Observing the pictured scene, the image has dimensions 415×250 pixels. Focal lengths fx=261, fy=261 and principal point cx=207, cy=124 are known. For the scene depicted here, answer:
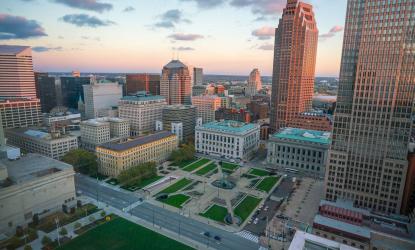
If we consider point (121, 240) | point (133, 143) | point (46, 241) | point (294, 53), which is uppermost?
point (294, 53)

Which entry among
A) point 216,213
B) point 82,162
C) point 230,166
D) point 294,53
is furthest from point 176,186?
point 294,53

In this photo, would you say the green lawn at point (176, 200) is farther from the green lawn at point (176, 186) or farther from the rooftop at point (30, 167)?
the rooftop at point (30, 167)

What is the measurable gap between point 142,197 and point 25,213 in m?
40.2

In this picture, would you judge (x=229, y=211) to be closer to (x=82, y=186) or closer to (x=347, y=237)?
(x=347, y=237)

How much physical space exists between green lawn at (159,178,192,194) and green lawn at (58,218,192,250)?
2744cm

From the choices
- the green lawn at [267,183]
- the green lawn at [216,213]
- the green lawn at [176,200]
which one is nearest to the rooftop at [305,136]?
the green lawn at [267,183]

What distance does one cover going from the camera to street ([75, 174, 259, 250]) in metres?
82.1

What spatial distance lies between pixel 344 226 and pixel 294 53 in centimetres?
14316

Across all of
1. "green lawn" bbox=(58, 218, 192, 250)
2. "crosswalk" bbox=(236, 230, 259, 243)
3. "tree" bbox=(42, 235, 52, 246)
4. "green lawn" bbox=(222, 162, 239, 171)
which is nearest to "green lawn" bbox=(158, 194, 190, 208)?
"green lawn" bbox=(58, 218, 192, 250)

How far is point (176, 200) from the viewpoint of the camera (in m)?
108

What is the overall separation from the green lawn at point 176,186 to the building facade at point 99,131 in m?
71.2

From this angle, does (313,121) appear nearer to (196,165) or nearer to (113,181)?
(196,165)

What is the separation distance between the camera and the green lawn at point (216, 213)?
313 ft

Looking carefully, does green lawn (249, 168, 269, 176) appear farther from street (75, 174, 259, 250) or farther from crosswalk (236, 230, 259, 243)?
street (75, 174, 259, 250)
